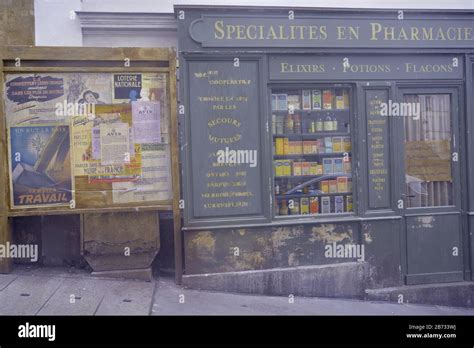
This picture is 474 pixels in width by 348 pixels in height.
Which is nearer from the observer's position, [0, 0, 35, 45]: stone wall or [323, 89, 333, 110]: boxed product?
[0, 0, 35, 45]: stone wall

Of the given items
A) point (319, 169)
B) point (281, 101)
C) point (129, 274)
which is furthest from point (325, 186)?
point (129, 274)

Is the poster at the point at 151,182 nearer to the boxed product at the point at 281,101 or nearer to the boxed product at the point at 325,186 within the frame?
the boxed product at the point at 281,101

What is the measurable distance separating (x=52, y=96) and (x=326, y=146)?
3.54 m

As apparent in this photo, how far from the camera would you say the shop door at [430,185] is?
7254 mm

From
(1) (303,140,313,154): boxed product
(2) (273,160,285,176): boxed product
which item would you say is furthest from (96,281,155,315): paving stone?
(1) (303,140,313,154): boxed product

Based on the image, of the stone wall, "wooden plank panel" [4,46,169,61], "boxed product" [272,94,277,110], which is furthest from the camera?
"boxed product" [272,94,277,110]

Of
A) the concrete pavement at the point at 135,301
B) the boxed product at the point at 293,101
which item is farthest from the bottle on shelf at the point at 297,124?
the concrete pavement at the point at 135,301

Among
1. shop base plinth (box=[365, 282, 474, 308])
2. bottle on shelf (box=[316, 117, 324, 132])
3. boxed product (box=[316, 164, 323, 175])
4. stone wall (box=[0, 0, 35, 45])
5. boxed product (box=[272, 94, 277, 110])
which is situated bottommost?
shop base plinth (box=[365, 282, 474, 308])

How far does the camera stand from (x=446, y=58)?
7.28m

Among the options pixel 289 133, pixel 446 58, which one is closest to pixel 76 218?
pixel 289 133

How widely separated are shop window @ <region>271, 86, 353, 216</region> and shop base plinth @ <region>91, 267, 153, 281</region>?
1.85 m

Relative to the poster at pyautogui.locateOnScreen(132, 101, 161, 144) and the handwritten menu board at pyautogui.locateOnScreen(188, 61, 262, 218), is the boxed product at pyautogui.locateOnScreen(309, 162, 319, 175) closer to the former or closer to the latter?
the handwritten menu board at pyautogui.locateOnScreen(188, 61, 262, 218)

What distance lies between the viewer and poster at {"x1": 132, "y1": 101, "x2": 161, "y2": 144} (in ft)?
21.5

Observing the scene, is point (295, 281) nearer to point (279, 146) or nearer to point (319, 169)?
point (319, 169)
